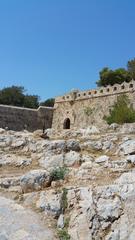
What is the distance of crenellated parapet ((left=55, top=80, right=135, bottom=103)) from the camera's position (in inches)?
1189

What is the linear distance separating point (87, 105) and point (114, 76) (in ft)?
38.9

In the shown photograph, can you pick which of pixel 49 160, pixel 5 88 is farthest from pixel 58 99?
pixel 49 160

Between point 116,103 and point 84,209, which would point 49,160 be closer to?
point 84,209

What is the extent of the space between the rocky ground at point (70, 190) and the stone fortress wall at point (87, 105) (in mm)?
18128

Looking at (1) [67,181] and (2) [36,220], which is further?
(1) [67,181]

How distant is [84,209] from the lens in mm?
7582

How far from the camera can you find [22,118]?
114 ft

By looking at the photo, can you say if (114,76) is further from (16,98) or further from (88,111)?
(16,98)

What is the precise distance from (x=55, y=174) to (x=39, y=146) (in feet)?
9.60

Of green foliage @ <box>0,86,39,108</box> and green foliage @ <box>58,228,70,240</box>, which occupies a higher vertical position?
green foliage @ <box>0,86,39,108</box>

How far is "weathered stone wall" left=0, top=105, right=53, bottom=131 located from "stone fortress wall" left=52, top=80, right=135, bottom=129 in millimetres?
1404

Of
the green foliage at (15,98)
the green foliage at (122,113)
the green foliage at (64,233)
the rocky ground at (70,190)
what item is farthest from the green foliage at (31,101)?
the green foliage at (64,233)

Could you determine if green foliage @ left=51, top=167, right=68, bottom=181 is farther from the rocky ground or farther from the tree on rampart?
the tree on rampart

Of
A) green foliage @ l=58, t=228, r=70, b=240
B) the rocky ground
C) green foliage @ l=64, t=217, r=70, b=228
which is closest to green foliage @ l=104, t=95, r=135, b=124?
the rocky ground
